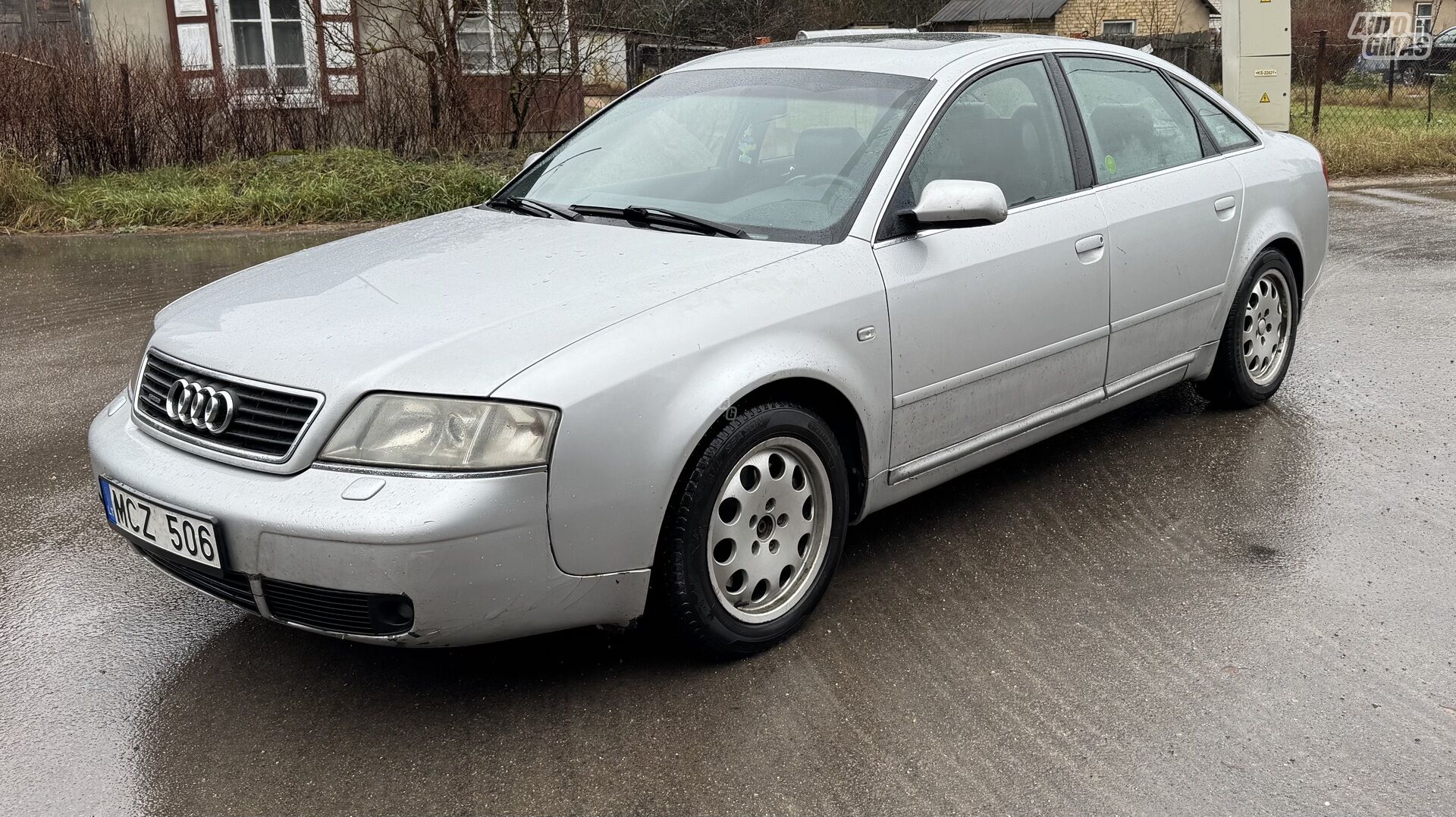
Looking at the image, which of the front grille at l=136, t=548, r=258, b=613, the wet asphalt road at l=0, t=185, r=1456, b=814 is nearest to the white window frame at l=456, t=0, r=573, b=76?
the wet asphalt road at l=0, t=185, r=1456, b=814

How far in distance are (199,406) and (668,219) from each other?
1423 mm

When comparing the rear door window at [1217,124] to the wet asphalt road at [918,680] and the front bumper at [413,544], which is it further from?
the front bumper at [413,544]

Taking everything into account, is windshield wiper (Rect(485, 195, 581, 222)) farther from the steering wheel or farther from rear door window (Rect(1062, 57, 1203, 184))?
rear door window (Rect(1062, 57, 1203, 184))

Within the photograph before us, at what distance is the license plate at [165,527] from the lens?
293 centimetres

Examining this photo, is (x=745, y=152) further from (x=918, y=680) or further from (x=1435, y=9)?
(x=1435, y=9)

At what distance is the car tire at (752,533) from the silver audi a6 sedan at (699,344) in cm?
1

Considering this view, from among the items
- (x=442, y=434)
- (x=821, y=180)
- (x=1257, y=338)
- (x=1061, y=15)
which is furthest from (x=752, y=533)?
(x=1061, y=15)

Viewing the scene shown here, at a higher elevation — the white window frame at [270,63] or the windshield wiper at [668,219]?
the white window frame at [270,63]

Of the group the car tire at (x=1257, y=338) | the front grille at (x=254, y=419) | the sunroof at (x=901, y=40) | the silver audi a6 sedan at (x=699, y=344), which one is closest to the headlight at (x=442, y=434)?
the silver audi a6 sedan at (x=699, y=344)

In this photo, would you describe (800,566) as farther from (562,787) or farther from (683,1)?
(683,1)

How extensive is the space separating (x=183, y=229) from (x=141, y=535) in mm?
9050

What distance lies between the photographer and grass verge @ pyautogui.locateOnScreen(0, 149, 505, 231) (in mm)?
11365

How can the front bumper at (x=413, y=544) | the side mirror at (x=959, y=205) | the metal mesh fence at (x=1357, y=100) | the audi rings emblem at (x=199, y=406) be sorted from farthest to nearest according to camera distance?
1. the metal mesh fence at (x=1357, y=100)
2. the side mirror at (x=959, y=205)
3. the audi rings emblem at (x=199, y=406)
4. the front bumper at (x=413, y=544)

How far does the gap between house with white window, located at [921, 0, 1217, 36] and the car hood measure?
38.0 meters
